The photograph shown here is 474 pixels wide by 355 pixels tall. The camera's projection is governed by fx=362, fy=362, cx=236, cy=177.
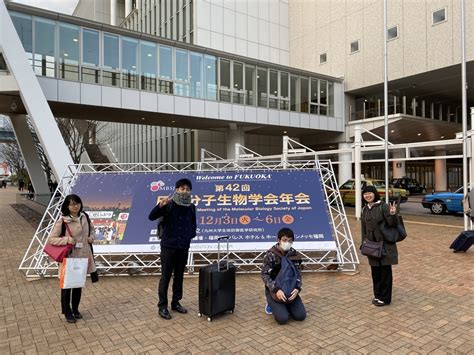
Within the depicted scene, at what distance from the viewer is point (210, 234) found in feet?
22.3

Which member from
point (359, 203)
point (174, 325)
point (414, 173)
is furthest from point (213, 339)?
point (414, 173)

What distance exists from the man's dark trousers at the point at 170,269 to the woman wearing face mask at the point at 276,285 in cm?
105

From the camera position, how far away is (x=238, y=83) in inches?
930

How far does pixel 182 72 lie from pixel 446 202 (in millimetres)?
15491

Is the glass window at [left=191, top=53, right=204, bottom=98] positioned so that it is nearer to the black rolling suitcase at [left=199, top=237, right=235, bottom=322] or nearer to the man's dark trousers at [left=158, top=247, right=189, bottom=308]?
the man's dark trousers at [left=158, top=247, right=189, bottom=308]

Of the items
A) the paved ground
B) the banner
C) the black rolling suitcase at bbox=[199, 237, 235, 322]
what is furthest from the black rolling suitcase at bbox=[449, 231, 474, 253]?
the black rolling suitcase at bbox=[199, 237, 235, 322]

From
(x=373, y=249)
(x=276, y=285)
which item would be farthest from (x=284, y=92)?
(x=276, y=285)

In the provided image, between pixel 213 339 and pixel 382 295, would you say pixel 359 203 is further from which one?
pixel 213 339

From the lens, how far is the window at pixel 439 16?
21.5 meters

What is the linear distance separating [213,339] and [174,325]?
1.98 ft

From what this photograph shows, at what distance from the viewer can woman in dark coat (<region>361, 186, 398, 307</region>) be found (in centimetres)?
470

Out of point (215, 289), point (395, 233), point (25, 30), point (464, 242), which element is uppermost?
point (25, 30)

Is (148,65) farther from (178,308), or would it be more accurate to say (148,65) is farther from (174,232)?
(178,308)

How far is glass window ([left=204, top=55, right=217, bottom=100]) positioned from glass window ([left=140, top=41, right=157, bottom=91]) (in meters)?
3.36
